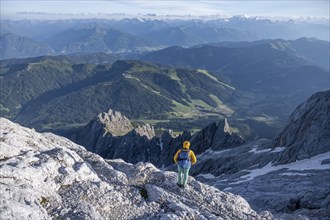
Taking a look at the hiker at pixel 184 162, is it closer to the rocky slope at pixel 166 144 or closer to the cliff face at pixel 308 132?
the cliff face at pixel 308 132

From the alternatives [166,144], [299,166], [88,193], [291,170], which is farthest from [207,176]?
[166,144]

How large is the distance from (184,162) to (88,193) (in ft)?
26.9

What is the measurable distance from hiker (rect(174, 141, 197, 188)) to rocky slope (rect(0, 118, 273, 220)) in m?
0.88

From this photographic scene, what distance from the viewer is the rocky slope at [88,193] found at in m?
22.9

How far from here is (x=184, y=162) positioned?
30.0 metres

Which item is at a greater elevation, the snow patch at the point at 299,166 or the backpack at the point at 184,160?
the backpack at the point at 184,160

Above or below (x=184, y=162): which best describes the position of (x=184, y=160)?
above

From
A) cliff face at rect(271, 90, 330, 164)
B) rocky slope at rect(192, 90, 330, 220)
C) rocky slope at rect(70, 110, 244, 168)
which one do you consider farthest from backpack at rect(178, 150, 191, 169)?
rocky slope at rect(70, 110, 244, 168)

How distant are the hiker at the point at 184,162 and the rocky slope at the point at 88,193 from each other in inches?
34.7

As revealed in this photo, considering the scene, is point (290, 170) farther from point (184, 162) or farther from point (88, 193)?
point (88, 193)

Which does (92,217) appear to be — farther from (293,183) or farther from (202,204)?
(293,183)

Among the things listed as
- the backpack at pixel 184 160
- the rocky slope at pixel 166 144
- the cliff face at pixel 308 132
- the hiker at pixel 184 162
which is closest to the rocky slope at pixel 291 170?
the cliff face at pixel 308 132

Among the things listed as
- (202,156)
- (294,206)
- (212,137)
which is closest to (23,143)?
(294,206)

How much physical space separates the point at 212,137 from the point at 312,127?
7292cm
